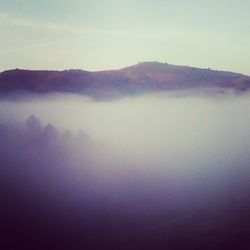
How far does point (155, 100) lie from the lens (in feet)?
93.2

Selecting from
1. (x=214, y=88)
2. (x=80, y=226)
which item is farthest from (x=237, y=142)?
(x=80, y=226)

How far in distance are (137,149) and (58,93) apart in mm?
6551

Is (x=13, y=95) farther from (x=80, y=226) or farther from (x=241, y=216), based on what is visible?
(x=241, y=216)

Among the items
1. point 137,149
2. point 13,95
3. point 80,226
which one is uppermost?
point 13,95

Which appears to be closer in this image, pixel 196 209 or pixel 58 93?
pixel 196 209

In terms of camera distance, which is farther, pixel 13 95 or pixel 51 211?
pixel 13 95

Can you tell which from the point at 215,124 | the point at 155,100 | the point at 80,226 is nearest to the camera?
the point at 80,226

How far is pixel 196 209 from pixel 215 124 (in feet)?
41.0

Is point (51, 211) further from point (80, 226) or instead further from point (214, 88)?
point (214, 88)

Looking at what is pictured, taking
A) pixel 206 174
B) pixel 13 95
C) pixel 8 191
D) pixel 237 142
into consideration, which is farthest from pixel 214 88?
pixel 8 191

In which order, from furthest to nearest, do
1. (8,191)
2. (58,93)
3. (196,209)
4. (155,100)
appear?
(155,100) → (58,93) → (196,209) → (8,191)

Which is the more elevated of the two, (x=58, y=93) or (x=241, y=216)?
(x=58, y=93)

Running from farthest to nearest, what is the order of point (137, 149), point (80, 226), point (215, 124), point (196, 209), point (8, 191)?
point (215, 124), point (137, 149), point (196, 209), point (8, 191), point (80, 226)

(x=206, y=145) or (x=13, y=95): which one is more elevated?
(x=13, y=95)
